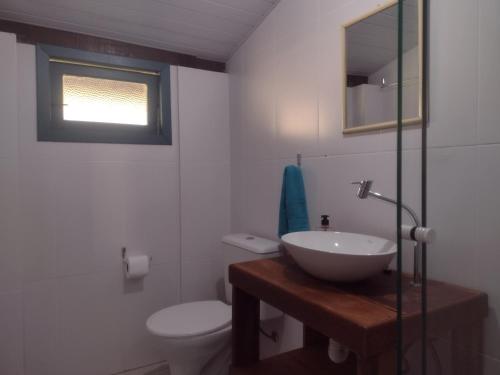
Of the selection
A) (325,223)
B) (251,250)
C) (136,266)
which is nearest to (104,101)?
(136,266)

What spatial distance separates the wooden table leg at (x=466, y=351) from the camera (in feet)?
2.94

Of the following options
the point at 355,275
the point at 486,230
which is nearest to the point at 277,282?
the point at 355,275

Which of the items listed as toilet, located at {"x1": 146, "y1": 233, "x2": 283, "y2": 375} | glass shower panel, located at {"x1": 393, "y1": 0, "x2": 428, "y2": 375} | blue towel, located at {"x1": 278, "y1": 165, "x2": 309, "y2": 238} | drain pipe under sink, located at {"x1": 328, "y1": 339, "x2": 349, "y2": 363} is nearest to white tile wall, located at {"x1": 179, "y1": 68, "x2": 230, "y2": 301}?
toilet, located at {"x1": 146, "y1": 233, "x2": 283, "y2": 375}

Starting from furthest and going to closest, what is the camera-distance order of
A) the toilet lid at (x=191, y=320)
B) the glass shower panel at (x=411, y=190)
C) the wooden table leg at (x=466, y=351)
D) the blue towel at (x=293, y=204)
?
the toilet lid at (x=191, y=320)
the blue towel at (x=293, y=204)
the wooden table leg at (x=466, y=351)
the glass shower panel at (x=411, y=190)

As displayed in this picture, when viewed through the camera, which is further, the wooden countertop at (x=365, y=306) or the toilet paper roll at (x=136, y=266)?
the toilet paper roll at (x=136, y=266)

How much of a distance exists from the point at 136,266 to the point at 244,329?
0.93 m

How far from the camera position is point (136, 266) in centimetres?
205

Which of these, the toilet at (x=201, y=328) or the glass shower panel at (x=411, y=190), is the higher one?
the glass shower panel at (x=411, y=190)

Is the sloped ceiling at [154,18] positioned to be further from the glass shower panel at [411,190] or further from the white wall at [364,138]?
the glass shower panel at [411,190]

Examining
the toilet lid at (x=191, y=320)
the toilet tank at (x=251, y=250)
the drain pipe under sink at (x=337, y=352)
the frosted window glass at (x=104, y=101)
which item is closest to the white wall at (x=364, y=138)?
the toilet tank at (x=251, y=250)

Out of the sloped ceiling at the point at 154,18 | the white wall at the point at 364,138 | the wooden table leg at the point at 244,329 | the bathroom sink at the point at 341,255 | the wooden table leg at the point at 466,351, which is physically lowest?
the wooden table leg at the point at 244,329

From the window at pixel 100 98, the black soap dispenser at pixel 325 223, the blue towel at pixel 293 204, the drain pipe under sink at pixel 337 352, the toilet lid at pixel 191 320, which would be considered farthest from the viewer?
the window at pixel 100 98

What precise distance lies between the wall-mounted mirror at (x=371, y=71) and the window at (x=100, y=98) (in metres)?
1.23

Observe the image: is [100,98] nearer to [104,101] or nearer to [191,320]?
[104,101]
